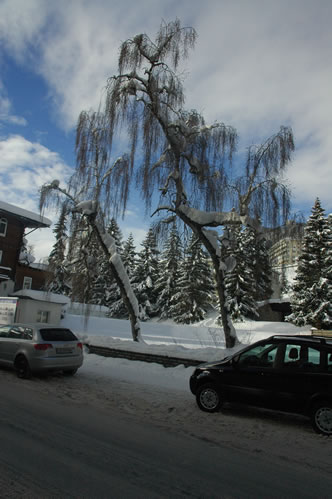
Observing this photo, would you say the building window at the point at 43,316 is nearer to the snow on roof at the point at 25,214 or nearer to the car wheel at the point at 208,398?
the snow on roof at the point at 25,214

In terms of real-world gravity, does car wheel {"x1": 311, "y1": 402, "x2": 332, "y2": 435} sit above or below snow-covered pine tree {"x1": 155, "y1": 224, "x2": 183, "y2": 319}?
below

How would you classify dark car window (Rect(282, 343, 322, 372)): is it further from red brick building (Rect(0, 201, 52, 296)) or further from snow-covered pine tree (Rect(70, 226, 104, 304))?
red brick building (Rect(0, 201, 52, 296))

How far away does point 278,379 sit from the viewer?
6.48 meters

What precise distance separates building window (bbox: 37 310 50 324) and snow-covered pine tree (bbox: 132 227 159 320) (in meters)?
26.9

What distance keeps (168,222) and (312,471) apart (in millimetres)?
9767

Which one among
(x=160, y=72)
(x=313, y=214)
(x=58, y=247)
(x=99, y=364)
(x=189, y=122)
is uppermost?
(x=313, y=214)

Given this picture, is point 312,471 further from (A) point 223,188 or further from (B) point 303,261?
(B) point 303,261

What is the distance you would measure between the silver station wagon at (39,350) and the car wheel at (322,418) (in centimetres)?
659

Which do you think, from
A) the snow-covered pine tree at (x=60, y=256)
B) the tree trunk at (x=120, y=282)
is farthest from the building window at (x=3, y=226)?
the tree trunk at (x=120, y=282)

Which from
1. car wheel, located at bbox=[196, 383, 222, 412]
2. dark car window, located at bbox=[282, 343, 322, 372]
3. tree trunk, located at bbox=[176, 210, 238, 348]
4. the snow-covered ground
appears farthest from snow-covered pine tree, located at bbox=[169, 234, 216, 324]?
dark car window, located at bbox=[282, 343, 322, 372]

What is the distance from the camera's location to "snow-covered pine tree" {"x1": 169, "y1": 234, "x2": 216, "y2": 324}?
45781mm

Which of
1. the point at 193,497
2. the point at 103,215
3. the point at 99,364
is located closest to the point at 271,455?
the point at 193,497

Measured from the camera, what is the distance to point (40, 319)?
918 inches

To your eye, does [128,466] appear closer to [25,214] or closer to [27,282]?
[25,214]
